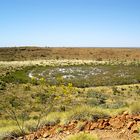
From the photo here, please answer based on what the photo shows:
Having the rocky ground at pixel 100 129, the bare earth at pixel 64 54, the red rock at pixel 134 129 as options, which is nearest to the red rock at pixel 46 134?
the rocky ground at pixel 100 129

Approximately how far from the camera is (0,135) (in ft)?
31.1

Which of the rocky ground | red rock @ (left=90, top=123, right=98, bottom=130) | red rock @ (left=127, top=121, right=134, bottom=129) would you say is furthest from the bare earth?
red rock @ (left=127, top=121, right=134, bottom=129)

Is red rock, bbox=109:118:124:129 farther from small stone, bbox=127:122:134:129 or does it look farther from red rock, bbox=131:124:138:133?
red rock, bbox=131:124:138:133

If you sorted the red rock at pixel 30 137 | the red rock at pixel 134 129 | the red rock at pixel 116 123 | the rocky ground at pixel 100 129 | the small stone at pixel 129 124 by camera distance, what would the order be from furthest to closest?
the red rock at pixel 30 137 < the red rock at pixel 116 123 < the small stone at pixel 129 124 < the rocky ground at pixel 100 129 < the red rock at pixel 134 129

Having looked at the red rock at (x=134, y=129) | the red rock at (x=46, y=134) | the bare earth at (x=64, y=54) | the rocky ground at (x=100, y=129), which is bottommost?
the bare earth at (x=64, y=54)

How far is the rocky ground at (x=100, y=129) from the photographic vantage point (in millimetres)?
8375

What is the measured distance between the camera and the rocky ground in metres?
8.38

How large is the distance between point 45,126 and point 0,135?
5.07ft

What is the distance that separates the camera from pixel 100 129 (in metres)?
9.05

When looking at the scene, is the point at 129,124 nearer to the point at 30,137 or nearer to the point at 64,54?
the point at 30,137

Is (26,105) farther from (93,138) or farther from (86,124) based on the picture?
(93,138)

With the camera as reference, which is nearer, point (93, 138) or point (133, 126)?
point (93, 138)

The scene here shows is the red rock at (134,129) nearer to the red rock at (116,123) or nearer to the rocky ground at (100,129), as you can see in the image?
the rocky ground at (100,129)

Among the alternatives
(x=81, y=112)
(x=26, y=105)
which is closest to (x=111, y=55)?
(x=26, y=105)
